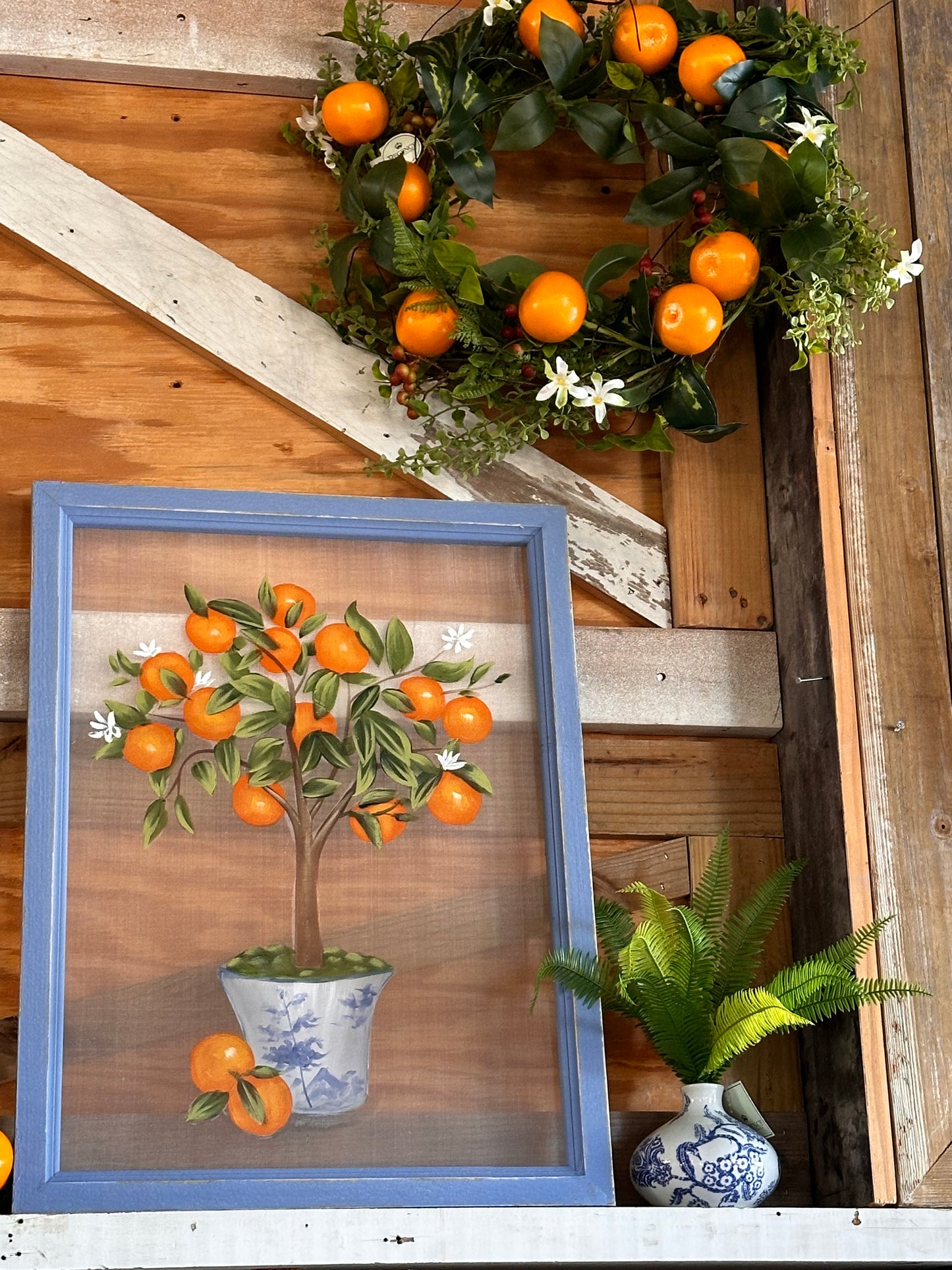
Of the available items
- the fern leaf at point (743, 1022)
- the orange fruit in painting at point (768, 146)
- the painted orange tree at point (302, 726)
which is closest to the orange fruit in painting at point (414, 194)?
the orange fruit in painting at point (768, 146)

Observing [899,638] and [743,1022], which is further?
[899,638]

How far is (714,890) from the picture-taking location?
132 centimetres

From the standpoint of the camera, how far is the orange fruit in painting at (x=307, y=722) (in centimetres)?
129

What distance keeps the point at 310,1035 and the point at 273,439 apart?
656 millimetres

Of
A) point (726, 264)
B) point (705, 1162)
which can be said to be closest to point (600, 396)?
point (726, 264)

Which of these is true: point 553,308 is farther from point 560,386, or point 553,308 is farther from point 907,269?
point 907,269

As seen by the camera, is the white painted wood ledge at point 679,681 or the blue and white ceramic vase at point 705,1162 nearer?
the blue and white ceramic vase at point 705,1162

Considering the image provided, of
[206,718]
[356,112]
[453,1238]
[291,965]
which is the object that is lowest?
[453,1238]

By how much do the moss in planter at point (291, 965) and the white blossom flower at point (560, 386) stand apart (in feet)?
1.94

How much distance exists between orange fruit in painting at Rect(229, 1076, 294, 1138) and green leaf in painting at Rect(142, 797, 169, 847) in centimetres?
23

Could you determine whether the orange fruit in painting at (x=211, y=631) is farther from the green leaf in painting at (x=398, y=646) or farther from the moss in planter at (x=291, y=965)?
the moss in planter at (x=291, y=965)

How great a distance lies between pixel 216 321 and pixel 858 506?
730 mm

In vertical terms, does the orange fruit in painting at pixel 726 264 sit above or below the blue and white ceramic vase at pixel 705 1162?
above

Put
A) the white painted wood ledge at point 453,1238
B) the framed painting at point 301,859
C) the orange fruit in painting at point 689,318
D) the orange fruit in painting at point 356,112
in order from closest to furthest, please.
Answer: the white painted wood ledge at point 453,1238 → the framed painting at point 301,859 → the orange fruit in painting at point 689,318 → the orange fruit in painting at point 356,112
